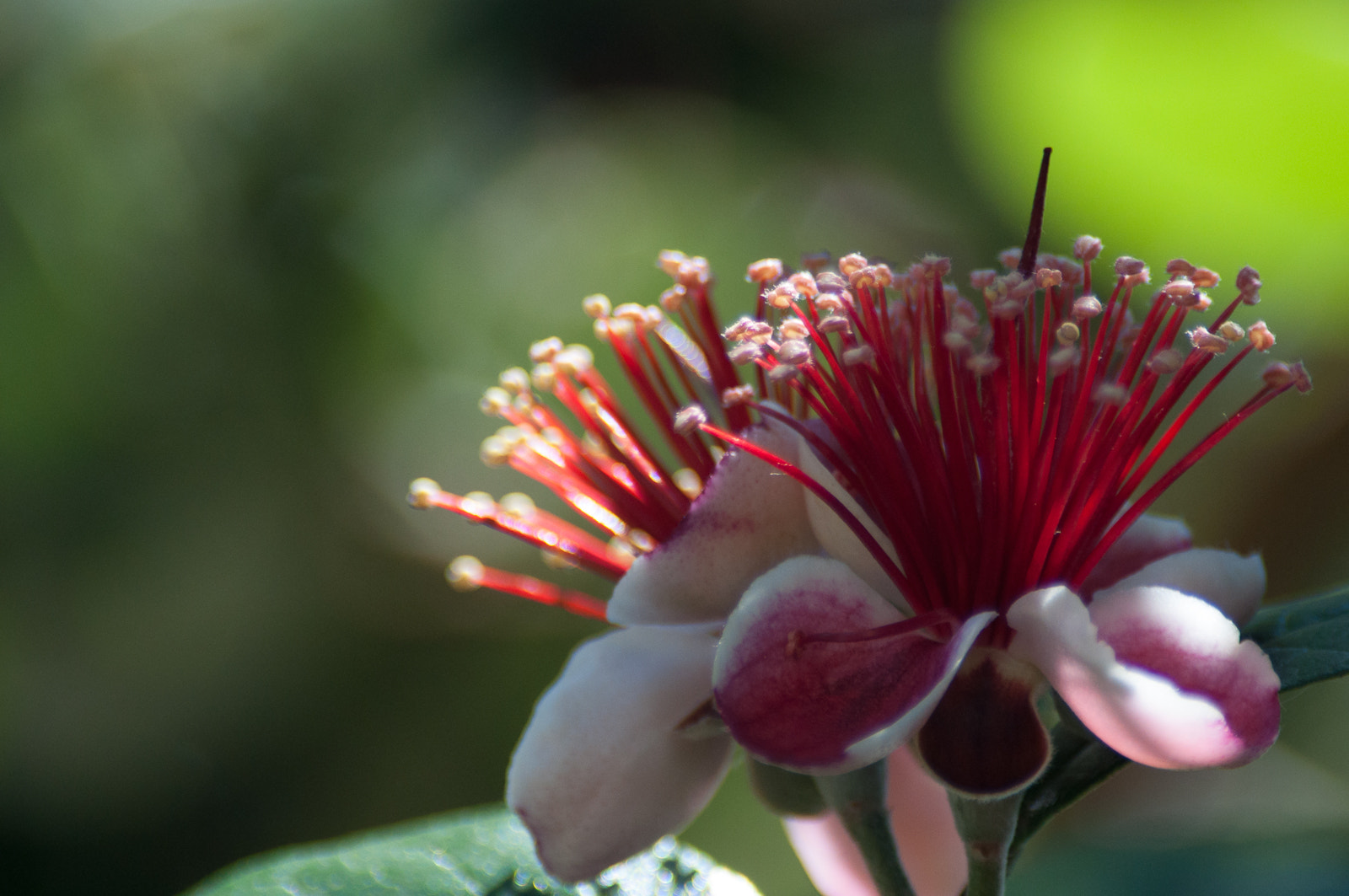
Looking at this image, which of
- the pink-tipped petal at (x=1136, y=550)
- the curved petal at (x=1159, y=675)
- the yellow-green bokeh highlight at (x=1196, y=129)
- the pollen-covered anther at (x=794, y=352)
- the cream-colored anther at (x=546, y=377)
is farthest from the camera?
the yellow-green bokeh highlight at (x=1196, y=129)

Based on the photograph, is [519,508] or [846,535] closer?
[846,535]

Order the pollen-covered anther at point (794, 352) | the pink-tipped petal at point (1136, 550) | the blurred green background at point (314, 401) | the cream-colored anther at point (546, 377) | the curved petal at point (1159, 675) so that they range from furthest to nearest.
→ the blurred green background at point (314, 401) → the cream-colored anther at point (546, 377) → the pink-tipped petal at point (1136, 550) → the pollen-covered anther at point (794, 352) → the curved petal at point (1159, 675)

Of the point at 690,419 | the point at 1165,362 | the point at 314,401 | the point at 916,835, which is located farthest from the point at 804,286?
the point at 314,401

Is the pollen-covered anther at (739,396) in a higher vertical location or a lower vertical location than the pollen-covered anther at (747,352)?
lower

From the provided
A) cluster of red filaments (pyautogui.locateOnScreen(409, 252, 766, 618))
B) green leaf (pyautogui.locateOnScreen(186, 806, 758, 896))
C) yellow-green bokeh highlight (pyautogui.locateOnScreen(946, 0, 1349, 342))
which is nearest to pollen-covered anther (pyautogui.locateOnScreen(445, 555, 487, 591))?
cluster of red filaments (pyautogui.locateOnScreen(409, 252, 766, 618))

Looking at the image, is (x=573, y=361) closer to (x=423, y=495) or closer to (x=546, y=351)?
(x=546, y=351)

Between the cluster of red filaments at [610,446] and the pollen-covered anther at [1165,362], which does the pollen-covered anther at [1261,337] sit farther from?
the cluster of red filaments at [610,446]

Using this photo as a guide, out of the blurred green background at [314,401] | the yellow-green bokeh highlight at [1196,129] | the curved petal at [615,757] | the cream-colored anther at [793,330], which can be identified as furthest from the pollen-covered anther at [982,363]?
the blurred green background at [314,401]

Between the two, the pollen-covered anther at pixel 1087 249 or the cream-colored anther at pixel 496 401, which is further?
the cream-colored anther at pixel 496 401
